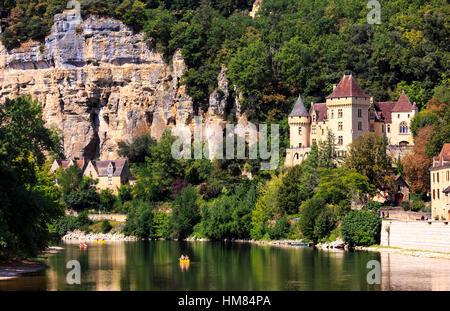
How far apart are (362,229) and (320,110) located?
2138 cm

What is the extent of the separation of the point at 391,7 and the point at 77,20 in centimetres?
3529

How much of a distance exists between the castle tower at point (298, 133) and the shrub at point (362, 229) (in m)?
17.8

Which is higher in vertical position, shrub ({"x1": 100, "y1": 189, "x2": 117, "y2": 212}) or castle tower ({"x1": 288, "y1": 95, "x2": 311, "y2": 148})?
castle tower ({"x1": 288, "y1": 95, "x2": 311, "y2": 148})

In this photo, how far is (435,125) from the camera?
69250mm

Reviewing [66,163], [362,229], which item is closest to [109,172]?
[66,163]

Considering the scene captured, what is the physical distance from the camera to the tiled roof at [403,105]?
251 feet

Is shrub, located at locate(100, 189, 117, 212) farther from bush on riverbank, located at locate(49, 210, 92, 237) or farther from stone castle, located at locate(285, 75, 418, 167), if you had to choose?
stone castle, located at locate(285, 75, 418, 167)

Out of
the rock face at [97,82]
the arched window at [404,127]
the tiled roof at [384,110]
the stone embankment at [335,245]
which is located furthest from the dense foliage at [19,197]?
the rock face at [97,82]

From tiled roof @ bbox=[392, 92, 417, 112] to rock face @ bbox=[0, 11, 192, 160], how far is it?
27.2 meters

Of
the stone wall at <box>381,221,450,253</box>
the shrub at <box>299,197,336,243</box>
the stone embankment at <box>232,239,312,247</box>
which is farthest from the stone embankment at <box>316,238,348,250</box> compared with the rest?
the stone wall at <box>381,221,450,253</box>

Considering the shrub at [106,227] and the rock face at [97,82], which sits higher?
the rock face at [97,82]

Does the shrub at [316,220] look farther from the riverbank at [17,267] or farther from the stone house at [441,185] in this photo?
the riverbank at [17,267]

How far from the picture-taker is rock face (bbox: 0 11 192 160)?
317 feet
